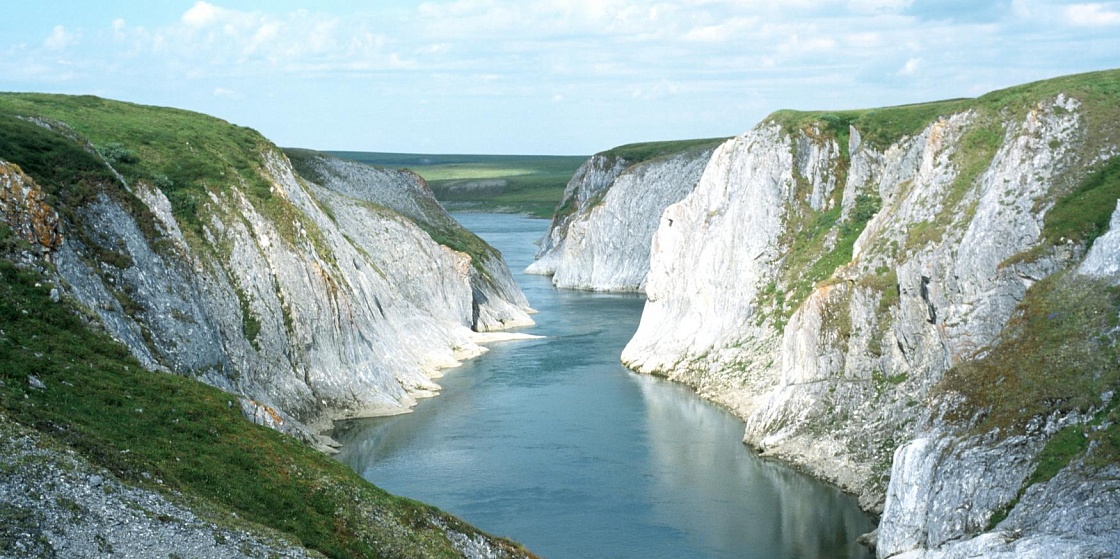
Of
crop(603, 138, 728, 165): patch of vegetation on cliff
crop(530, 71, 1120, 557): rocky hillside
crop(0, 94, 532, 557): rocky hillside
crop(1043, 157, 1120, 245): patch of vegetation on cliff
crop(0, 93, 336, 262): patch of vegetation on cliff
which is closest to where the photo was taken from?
crop(0, 94, 532, 557): rocky hillside

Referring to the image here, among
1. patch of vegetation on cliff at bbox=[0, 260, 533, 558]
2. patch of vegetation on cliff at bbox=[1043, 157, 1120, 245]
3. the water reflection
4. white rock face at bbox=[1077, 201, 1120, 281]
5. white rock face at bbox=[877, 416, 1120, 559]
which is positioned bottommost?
the water reflection

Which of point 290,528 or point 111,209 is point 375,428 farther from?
point 290,528

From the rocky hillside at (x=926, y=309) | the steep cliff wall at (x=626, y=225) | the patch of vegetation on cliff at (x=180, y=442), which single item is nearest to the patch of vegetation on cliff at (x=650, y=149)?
the steep cliff wall at (x=626, y=225)

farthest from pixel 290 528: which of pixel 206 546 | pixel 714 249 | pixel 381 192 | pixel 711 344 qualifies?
pixel 381 192

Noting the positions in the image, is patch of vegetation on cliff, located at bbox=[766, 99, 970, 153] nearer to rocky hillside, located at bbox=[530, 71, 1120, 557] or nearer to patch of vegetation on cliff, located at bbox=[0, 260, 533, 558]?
rocky hillside, located at bbox=[530, 71, 1120, 557]

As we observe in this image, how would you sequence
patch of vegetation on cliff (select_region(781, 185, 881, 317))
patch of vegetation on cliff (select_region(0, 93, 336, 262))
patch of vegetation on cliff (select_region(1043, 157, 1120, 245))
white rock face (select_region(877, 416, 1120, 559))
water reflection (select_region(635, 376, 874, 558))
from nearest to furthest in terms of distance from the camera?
white rock face (select_region(877, 416, 1120, 559)) → water reflection (select_region(635, 376, 874, 558)) → patch of vegetation on cliff (select_region(1043, 157, 1120, 245)) → patch of vegetation on cliff (select_region(0, 93, 336, 262)) → patch of vegetation on cliff (select_region(781, 185, 881, 317))

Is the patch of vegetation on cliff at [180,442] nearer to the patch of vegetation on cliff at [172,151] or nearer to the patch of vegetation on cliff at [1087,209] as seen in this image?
the patch of vegetation on cliff at [172,151]

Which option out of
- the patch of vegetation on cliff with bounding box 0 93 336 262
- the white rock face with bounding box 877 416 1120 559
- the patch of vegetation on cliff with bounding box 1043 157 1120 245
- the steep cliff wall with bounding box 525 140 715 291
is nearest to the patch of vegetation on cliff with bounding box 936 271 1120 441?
the white rock face with bounding box 877 416 1120 559
